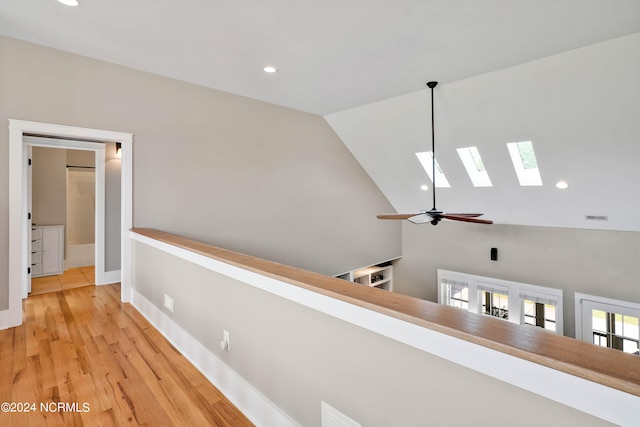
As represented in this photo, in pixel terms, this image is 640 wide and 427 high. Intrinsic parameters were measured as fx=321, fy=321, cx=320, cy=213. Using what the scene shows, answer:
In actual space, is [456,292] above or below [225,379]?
below

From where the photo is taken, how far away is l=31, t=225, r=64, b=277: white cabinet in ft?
15.4

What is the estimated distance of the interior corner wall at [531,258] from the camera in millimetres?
5457

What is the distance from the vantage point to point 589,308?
5805mm

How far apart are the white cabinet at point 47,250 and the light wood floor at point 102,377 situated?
1.94m

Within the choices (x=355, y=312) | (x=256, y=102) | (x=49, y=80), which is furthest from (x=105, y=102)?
(x=355, y=312)

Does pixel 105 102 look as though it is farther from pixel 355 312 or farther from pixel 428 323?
pixel 428 323

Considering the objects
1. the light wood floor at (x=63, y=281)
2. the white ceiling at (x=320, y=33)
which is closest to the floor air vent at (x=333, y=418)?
the white ceiling at (x=320, y=33)

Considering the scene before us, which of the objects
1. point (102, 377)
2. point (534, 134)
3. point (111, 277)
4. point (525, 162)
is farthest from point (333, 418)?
point (525, 162)

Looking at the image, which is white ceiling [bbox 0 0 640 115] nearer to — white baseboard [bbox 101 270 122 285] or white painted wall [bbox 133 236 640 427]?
white painted wall [bbox 133 236 640 427]

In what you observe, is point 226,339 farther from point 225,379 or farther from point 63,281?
point 63,281

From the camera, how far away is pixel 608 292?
5574 millimetres

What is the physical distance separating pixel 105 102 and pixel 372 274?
634 centimetres

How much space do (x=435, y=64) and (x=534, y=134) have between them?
1.96m

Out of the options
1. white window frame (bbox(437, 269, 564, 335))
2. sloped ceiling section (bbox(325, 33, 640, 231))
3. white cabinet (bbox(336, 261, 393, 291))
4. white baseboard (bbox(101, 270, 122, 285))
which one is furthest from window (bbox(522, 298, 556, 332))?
white baseboard (bbox(101, 270, 122, 285))
